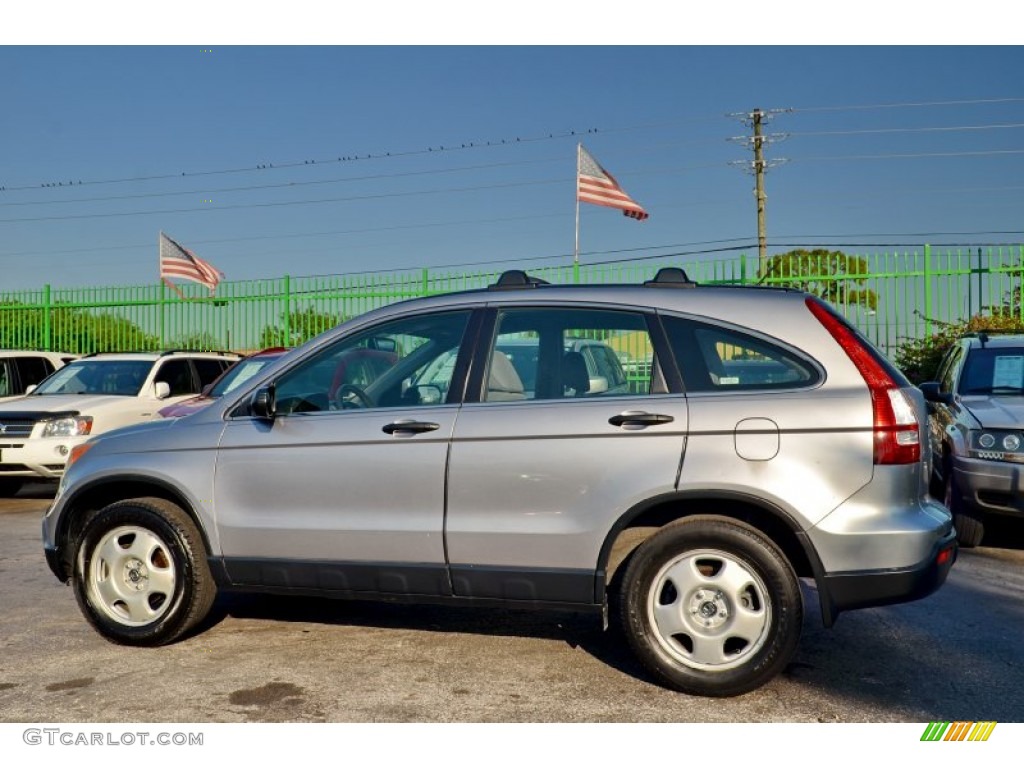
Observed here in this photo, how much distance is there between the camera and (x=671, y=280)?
16.0 feet

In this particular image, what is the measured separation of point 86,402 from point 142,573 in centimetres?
681

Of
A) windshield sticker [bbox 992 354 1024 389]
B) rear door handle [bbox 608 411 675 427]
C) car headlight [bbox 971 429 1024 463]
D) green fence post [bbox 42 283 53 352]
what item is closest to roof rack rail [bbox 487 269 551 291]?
rear door handle [bbox 608 411 675 427]

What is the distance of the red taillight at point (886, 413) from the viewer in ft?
13.8

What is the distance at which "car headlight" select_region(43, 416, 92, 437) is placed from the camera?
10.9 metres

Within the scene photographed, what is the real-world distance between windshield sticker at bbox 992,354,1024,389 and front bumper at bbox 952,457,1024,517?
3.73ft

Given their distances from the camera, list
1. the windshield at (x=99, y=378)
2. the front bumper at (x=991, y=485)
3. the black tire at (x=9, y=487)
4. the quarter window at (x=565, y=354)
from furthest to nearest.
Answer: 1. the black tire at (x=9, y=487)
2. the windshield at (x=99, y=378)
3. the front bumper at (x=991, y=485)
4. the quarter window at (x=565, y=354)

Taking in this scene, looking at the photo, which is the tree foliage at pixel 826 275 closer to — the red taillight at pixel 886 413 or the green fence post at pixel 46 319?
the red taillight at pixel 886 413

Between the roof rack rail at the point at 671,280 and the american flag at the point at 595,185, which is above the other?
the american flag at the point at 595,185

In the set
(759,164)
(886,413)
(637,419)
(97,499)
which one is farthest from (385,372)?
(759,164)

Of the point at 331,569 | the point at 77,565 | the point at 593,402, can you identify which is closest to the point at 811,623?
the point at 593,402

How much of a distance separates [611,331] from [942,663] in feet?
7.17

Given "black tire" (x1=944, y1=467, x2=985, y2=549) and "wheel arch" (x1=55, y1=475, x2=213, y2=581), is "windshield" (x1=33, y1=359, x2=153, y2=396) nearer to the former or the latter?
"wheel arch" (x1=55, y1=475, x2=213, y2=581)

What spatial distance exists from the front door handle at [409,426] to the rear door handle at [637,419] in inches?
32.2

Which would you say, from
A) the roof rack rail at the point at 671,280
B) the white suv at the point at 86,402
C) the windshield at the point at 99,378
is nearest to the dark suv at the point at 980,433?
the roof rack rail at the point at 671,280
